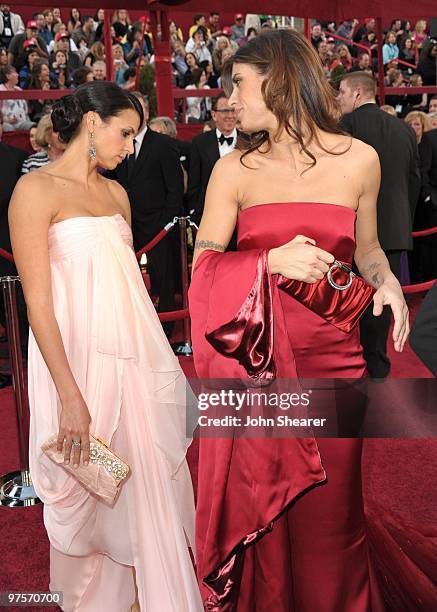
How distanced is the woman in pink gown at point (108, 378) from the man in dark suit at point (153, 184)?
3.80m

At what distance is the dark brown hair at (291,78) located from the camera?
2045mm

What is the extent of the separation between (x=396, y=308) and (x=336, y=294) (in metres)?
0.16

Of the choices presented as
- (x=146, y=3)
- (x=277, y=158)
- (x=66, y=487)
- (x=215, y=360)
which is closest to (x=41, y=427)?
(x=66, y=487)

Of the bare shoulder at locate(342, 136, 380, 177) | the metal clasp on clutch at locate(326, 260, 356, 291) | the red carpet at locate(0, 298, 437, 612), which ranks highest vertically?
the bare shoulder at locate(342, 136, 380, 177)

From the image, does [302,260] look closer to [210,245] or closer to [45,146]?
[210,245]

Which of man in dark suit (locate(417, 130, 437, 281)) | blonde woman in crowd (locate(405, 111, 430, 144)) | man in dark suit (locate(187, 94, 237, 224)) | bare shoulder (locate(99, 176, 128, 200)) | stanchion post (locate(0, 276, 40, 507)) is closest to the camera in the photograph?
bare shoulder (locate(99, 176, 128, 200))

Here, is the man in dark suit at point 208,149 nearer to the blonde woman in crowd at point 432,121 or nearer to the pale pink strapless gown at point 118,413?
the blonde woman in crowd at point 432,121

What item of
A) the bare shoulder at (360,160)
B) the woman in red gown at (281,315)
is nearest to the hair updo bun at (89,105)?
the woman in red gown at (281,315)

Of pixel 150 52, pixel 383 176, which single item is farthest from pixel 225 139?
pixel 150 52

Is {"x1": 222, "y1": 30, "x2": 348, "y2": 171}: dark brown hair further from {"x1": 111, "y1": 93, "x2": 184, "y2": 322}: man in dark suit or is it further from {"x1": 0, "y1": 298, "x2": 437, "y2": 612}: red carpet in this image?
{"x1": 111, "y1": 93, "x2": 184, "y2": 322}: man in dark suit

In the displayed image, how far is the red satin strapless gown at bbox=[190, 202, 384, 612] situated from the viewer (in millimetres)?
2146

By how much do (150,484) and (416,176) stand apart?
4.15 metres

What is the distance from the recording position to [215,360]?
2.08m

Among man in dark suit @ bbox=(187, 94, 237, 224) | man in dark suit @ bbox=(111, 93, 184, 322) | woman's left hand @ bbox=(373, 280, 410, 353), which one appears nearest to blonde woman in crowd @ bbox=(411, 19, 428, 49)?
man in dark suit @ bbox=(187, 94, 237, 224)
